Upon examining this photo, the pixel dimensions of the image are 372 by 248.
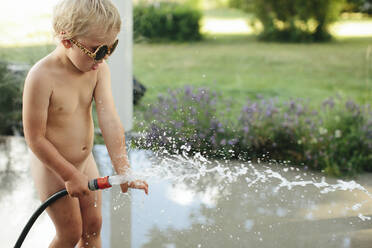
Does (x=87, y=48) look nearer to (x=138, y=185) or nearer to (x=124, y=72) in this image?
(x=138, y=185)

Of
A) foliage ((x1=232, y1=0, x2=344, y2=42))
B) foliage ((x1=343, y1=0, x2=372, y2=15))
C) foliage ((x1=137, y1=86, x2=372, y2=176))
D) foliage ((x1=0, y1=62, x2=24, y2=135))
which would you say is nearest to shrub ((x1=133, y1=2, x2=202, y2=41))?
foliage ((x1=232, y1=0, x2=344, y2=42))

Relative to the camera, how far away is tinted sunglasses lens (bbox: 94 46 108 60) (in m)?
1.65

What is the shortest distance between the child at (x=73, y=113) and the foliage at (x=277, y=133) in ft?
4.55

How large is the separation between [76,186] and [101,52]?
1.46ft

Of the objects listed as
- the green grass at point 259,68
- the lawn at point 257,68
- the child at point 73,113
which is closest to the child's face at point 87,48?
the child at point 73,113

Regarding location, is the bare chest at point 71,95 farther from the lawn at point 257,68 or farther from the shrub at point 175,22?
the shrub at point 175,22

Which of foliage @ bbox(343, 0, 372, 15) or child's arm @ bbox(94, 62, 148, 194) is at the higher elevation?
child's arm @ bbox(94, 62, 148, 194)

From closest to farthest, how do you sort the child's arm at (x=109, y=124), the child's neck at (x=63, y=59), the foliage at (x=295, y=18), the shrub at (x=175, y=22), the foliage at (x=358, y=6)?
the child's neck at (x=63, y=59) < the child's arm at (x=109, y=124) < the shrub at (x=175, y=22) < the foliage at (x=295, y=18) < the foliage at (x=358, y=6)

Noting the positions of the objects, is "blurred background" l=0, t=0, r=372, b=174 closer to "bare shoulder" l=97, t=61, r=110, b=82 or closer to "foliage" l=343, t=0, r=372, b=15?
"foliage" l=343, t=0, r=372, b=15

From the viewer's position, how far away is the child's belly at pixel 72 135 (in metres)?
1.77

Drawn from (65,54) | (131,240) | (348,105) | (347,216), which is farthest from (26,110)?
(348,105)

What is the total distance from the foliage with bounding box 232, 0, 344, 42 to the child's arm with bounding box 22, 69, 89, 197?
8.97 m

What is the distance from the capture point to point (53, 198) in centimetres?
171

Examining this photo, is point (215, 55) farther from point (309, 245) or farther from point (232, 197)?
point (309, 245)
